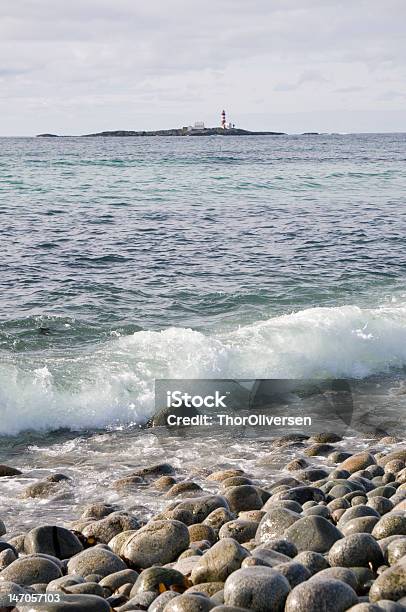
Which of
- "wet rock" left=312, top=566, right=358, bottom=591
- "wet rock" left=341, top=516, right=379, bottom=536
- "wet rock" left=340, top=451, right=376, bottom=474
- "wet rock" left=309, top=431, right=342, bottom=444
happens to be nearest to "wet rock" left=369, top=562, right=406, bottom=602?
"wet rock" left=312, top=566, right=358, bottom=591

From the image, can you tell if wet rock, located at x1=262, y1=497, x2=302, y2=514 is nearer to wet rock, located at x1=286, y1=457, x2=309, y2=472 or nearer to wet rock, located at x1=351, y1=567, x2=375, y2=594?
wet rock, located at x1=351, y1=567, x2=375, y2=594

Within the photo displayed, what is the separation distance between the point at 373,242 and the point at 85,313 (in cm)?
1097

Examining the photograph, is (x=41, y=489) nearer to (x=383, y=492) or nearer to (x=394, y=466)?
(x=383, y=492)

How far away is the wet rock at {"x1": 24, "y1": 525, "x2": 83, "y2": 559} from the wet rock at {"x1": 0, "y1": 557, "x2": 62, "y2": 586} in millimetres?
594

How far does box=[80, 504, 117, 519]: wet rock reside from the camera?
730 cm

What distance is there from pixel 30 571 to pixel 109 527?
50.4 inches

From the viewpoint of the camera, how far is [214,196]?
3272cm

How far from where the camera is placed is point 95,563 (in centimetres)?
577

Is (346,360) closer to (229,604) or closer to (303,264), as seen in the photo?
(303,264)

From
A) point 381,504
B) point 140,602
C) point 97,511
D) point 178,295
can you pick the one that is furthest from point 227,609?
point 178,295

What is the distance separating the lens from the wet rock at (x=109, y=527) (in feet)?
21.8

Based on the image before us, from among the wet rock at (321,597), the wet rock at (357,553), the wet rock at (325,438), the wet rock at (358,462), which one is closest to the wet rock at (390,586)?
the wet rock at (321,597)

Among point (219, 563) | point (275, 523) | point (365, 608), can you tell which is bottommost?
point (275, 523)

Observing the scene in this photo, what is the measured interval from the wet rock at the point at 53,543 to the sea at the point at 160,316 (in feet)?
2.99
